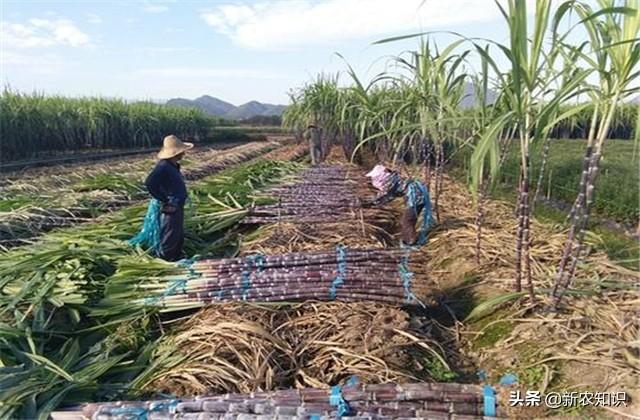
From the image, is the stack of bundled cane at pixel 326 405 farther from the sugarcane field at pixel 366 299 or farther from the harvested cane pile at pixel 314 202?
the harvested cane pile at pixel 314 202

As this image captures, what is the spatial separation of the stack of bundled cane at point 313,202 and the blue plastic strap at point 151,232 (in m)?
1.28

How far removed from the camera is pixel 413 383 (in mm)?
2439

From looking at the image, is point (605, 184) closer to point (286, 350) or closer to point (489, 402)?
point (489, 402)

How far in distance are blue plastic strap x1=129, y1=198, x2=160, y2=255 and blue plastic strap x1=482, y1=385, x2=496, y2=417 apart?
8.84 feet

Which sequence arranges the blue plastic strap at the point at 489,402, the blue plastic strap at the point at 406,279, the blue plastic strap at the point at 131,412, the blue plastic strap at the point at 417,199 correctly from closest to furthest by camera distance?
the blue plastic strap at the point at 131,412
the blue plastic strap at the point at 489,402
the blue plastic strap at the point at 406,279
the blue plastic strap at the point at 417,199

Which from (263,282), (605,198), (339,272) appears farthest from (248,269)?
(605,198)

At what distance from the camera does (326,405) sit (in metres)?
Answer: 2.19

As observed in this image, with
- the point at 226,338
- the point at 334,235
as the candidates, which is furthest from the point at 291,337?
the point at 334,235

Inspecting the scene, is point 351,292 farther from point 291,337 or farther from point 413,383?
point 413,383

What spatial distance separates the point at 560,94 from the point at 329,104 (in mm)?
8407

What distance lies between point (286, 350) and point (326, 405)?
59 cm

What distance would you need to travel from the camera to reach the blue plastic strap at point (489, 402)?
2237 millimetres

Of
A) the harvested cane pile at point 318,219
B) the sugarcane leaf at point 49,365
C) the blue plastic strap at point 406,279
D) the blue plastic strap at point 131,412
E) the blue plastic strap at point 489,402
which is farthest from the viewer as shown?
the harvested cane pile at point 318,219

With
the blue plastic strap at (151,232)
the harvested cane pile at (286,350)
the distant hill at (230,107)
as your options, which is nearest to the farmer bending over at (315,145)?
the blue plastic strap at (151,232)
